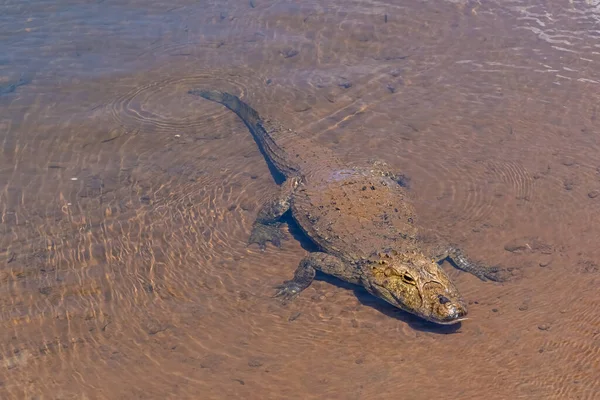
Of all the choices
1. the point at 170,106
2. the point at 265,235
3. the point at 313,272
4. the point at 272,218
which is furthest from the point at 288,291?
the point at 170,106

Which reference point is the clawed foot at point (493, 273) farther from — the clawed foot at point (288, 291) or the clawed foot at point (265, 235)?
the clawed foot at point (265, 235)

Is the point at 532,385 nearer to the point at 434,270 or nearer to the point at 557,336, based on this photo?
the point at 557,336

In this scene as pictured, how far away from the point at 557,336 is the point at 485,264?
3.86 ft

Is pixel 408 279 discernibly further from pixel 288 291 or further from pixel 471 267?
pixel 288 291

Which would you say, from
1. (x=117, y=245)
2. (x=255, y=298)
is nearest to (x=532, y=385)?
(x=255, y=298)

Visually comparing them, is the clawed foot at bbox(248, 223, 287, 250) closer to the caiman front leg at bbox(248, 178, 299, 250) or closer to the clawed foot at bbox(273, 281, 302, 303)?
the caiman front leg at bbox(248, 178, 299, 250)

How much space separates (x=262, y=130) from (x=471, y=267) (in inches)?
154

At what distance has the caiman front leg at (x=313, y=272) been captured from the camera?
652cm

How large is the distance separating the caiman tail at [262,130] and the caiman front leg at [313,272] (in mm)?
1752

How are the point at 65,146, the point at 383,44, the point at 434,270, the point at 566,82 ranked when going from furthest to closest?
1. the point at 383,44
2. the point at 566,82
3. the point at 65,146
4. the point at 434,270

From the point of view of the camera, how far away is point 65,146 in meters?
8.90

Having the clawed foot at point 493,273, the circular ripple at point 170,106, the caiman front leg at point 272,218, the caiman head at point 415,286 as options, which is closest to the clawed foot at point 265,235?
the caiman front leg at point 272,218

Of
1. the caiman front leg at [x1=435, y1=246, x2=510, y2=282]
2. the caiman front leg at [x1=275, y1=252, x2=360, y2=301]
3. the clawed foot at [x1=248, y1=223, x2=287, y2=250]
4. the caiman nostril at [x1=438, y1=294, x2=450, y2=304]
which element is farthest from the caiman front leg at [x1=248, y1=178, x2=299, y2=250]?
the caiman nostril at [x1=438, y1=294, x2=450, y2=304]

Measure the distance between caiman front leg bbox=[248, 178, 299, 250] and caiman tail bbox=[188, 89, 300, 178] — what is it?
1.16 ft
